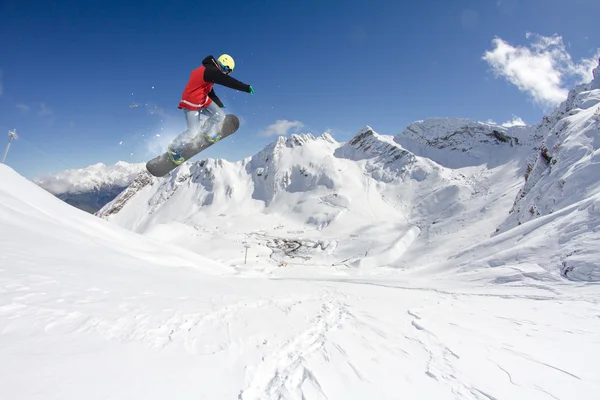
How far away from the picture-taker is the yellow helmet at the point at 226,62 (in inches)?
338

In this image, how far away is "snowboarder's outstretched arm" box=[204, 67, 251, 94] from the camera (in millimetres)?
8117

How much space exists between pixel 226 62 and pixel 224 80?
833 millimetres

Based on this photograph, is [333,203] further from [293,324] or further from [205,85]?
[293,324]

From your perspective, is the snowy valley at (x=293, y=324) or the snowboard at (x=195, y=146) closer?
the snowy valley at (x=293, y=324)

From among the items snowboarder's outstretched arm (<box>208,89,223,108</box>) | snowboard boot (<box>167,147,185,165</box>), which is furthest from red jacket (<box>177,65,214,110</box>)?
snowboard boot (<box>167,147,185,165</box>)

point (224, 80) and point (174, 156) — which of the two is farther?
point (174, 156)

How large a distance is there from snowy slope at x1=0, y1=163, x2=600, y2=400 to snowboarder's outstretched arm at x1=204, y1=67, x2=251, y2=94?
5858 mm

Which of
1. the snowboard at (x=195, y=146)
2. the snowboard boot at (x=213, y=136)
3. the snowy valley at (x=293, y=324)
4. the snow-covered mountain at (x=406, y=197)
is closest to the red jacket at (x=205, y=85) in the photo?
the snowboard at (x=195, y=146)

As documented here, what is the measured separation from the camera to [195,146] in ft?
38.2

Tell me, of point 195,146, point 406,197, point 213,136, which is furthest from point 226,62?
point 406,197

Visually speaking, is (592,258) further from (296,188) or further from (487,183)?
(296,188)

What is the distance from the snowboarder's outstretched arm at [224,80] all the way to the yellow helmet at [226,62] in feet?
1.47

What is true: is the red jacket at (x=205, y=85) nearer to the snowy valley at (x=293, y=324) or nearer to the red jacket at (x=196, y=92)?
the red jacket at (x=196, y=92)

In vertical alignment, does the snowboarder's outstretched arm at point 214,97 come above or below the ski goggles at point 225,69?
below
